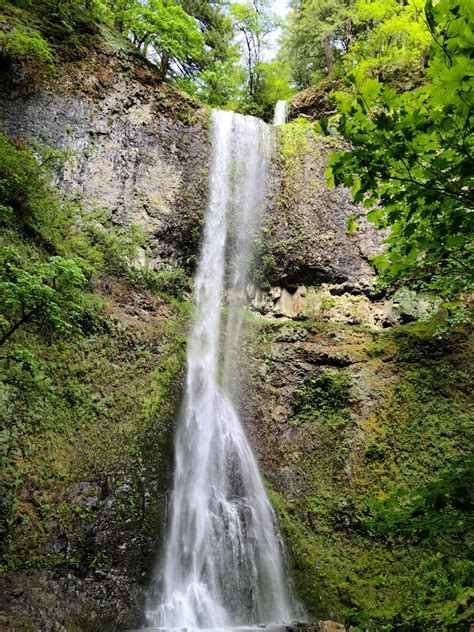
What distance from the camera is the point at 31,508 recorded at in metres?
5.50

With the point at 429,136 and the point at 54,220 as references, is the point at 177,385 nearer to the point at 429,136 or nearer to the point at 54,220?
the point at 54,220

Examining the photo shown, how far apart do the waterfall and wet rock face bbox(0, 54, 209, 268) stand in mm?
4332

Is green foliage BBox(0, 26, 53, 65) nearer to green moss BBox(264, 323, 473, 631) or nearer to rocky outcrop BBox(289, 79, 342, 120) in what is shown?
rocky outcrop BBox(289, 79, 342, 120)

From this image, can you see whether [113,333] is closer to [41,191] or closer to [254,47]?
[41,191]

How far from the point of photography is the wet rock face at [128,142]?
35.5 ft

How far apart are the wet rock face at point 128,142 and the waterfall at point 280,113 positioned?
4332 millimetres

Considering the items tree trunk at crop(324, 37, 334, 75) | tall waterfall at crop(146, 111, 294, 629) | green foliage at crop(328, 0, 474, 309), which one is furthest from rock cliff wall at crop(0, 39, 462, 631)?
tree trunk at crop(324, 37, 334, 75)

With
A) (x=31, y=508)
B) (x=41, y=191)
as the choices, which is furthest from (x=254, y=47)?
(x=31, y=508)

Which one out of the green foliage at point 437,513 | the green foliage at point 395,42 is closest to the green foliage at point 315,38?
the green foliage at point 395,42

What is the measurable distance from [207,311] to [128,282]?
2445 millimetres

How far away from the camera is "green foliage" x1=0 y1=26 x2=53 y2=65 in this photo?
367 inches

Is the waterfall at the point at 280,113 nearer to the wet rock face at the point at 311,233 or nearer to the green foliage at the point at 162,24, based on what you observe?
the wet rock face at the point at 311,233

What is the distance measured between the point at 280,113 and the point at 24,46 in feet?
32.3

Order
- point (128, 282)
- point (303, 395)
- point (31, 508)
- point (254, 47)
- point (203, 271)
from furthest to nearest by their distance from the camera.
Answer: point (254, 47), point (203, 271), point (128, 282), point (303, 395), point (31, 508)
